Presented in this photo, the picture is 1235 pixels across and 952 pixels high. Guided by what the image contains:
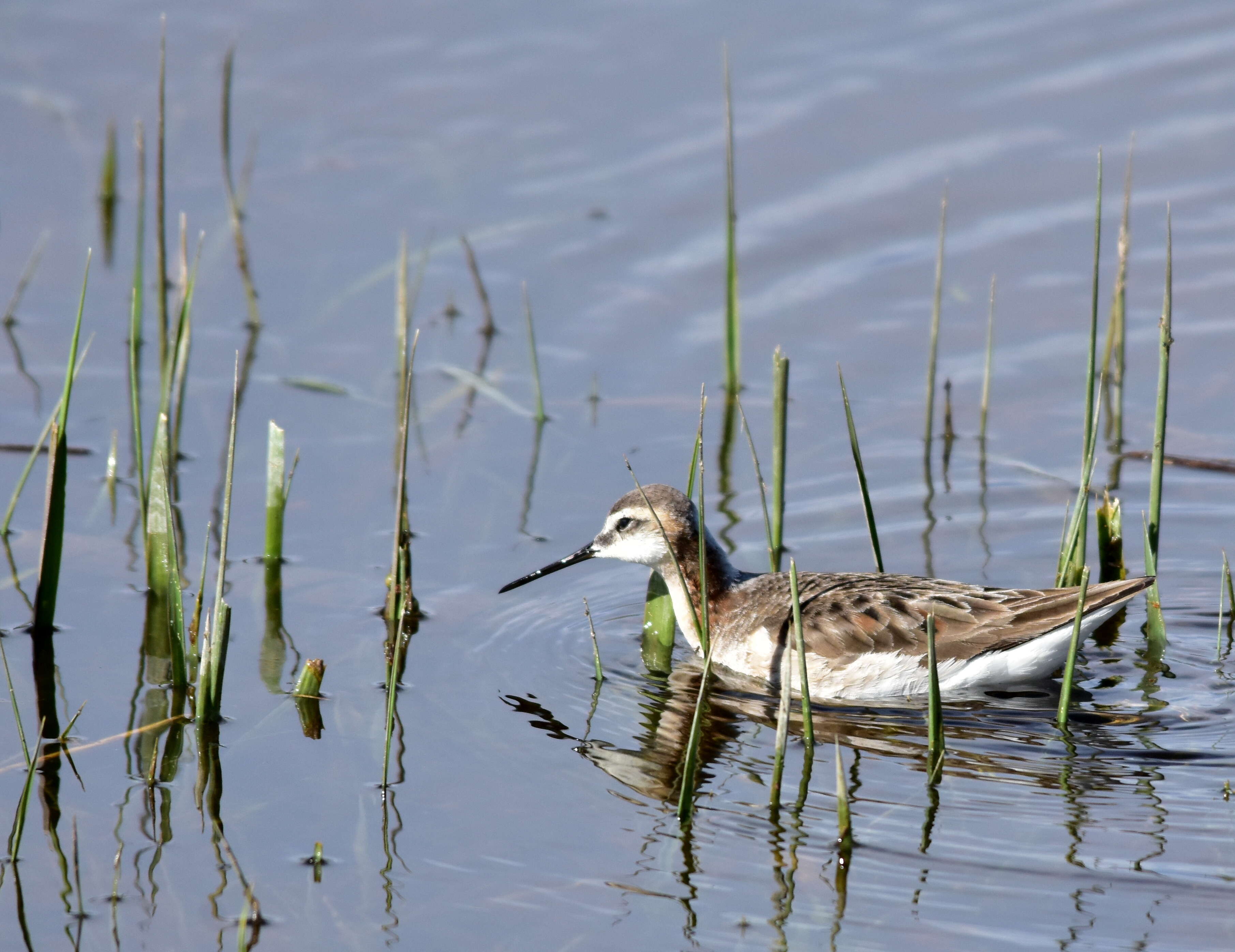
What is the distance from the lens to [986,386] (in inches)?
340

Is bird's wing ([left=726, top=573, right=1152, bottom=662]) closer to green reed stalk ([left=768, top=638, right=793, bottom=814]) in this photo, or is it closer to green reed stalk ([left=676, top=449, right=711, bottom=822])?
green reed stalk ([left=676, top=449, right=711, bottom=822])

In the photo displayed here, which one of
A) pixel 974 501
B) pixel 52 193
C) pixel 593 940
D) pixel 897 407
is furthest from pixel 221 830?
pixel 52 193

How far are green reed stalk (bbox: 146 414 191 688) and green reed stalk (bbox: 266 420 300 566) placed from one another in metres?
0.47

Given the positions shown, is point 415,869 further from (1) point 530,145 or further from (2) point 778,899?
(1) point 530,145

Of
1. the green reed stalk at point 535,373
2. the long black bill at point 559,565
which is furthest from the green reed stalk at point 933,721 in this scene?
the green reed stalk at point 535,373

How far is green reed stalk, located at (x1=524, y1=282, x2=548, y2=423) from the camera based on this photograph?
8.86 metres

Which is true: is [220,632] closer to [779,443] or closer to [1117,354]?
[779,443]

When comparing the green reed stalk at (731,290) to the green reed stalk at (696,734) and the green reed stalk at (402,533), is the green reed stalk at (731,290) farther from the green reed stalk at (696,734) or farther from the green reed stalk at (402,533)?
the green reed stalk at (696,734)

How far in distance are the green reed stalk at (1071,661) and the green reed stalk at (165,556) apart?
320 centimetres

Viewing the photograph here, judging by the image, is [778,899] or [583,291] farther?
[583,291]

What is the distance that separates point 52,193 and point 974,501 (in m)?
7.04

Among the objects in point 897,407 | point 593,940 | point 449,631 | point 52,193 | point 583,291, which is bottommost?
point 593,940

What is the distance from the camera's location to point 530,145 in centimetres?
1244

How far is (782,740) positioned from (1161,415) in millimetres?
2143
